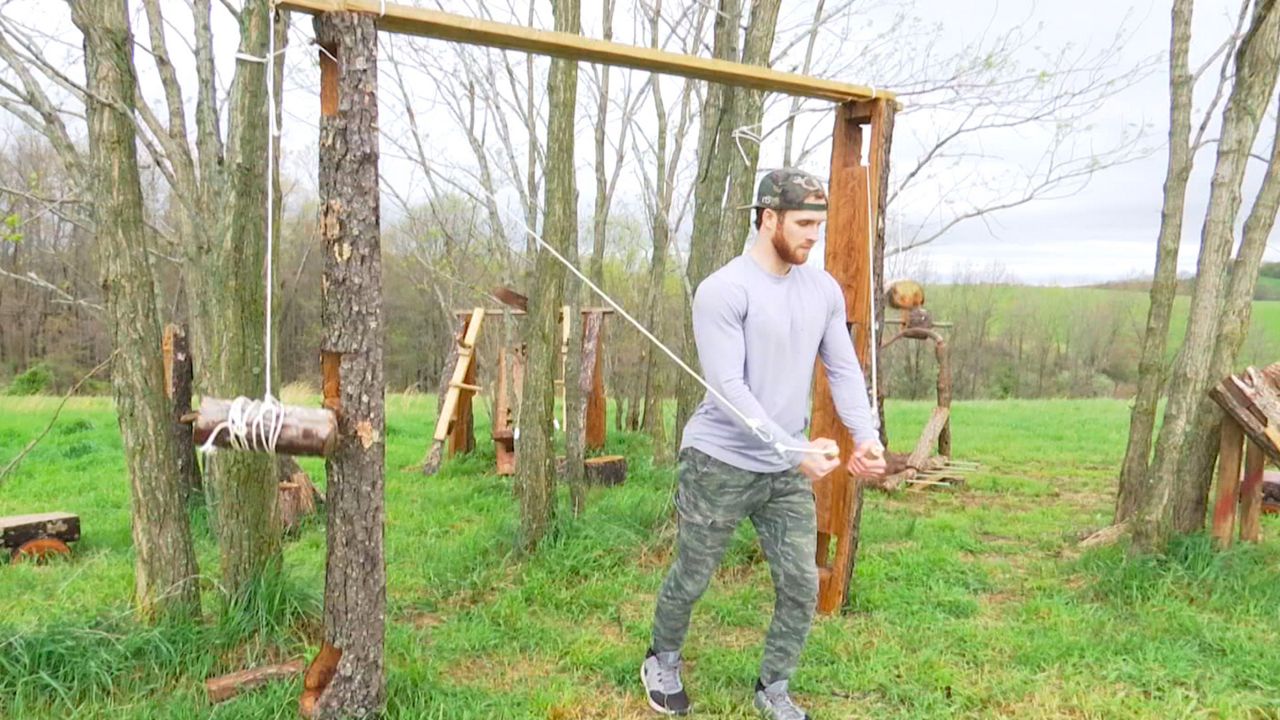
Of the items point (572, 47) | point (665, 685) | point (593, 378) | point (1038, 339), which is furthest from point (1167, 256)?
point (1038, 339)

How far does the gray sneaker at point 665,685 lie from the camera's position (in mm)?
3400

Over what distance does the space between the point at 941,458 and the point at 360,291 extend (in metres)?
7.40

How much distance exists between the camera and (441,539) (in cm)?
596

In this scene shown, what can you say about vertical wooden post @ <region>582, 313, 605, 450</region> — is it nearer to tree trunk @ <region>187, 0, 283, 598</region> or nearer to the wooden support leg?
the wooden support leg

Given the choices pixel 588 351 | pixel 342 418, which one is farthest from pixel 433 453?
pixel 342 418

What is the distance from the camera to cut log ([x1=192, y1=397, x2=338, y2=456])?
8.84 ft

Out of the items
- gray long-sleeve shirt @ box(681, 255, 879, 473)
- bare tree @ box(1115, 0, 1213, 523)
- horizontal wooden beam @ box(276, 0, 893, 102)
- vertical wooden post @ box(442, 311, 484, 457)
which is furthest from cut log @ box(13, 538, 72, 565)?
bare tree @ box(1115, 0, 1213, 523)

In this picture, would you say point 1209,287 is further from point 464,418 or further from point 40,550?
Result: point 40,550

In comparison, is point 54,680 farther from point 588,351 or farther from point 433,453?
point 588,351

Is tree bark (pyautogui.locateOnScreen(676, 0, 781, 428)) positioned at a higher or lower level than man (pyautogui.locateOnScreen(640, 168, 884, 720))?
higher

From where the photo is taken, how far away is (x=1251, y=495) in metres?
5.09

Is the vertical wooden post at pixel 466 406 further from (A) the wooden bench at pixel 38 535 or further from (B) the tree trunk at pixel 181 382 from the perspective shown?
(A) the wooden bench at pixel 38 535

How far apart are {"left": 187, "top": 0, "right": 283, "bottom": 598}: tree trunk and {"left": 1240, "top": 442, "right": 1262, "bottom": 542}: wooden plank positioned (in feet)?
18.1

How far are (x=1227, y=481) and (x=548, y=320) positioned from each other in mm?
4179
